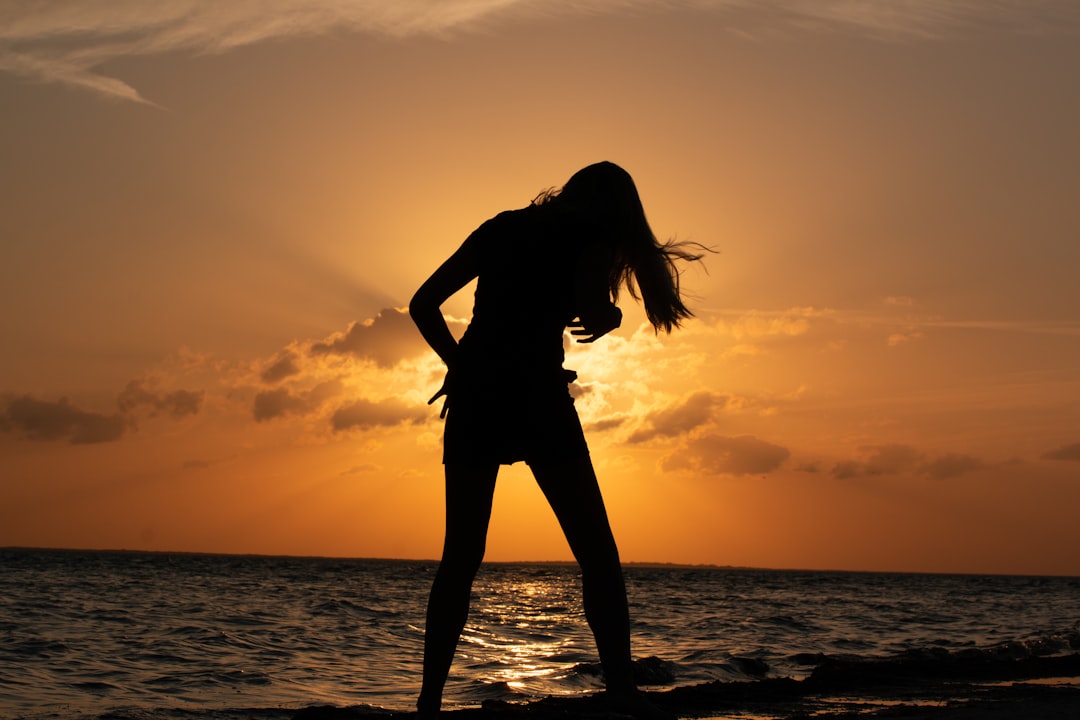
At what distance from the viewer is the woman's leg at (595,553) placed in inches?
153

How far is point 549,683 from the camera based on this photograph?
10414 millimetres

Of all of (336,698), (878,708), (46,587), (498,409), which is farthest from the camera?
→ (46,587)

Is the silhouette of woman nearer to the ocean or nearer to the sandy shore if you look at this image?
the sandy shore

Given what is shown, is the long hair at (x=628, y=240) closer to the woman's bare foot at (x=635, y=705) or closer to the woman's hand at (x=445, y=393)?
the woman's hand at (x=445, y=393)

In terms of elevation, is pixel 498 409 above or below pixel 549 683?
above

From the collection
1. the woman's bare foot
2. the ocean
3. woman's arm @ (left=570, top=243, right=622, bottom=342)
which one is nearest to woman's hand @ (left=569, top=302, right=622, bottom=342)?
woman's arm @ (left=570, top=243, right=622, bottom=342)

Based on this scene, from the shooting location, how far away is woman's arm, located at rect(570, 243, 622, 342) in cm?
385

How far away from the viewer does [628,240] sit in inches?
154

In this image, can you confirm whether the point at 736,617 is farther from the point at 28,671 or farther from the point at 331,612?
the point at 28,671

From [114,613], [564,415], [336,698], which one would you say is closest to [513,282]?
[564,415]

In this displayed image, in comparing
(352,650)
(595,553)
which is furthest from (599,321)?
(352,650)

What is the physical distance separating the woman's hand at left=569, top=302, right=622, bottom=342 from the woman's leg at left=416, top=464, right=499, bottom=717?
0.62 m

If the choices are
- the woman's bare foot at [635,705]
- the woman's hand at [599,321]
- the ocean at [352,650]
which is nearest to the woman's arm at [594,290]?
the woman's hand at [599,321]

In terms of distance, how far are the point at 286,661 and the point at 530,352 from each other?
402 inches
